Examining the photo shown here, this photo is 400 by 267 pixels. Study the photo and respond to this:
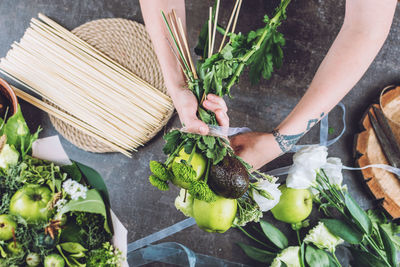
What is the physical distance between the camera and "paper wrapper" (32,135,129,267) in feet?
2.07

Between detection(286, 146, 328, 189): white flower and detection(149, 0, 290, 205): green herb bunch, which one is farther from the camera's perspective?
detection(286, 146, 328, 189): white flower

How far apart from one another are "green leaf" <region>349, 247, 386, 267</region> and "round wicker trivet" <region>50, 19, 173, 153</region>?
637 millimetres

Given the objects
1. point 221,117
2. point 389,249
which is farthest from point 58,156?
point 389,249

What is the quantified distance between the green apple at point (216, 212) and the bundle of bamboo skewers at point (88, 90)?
36 centimetres

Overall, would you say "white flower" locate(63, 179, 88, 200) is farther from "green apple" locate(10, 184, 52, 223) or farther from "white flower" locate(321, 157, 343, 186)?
"white flower" locate(321, 157, 343, 186)

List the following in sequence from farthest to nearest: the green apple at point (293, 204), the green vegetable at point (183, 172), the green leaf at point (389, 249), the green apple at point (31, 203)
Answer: the green apple at point (293, 204) → the green leaf at point (389, 249) → the green apple at point (31, 203) → the green vegetable at point (183, 172)

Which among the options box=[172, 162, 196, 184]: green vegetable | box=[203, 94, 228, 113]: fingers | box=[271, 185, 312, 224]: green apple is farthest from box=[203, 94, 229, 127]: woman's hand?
box=[271, 185, 312, 224]: green apple

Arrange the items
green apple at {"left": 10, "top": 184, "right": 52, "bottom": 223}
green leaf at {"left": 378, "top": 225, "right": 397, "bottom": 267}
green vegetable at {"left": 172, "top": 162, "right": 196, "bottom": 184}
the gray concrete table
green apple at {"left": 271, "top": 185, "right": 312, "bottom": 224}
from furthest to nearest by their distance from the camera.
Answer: the gray concrete table < green apple at {"left": 271, "top": 185, "right": 312, "bottom": 224} < green leaf at {"left": 378, "top": 225, "right": 397, "bottom": 267} < green apple at {"left": 10, "top": 184, "right": 52, "bottom": 223} < green vegetable at {"left": 172, "top": 162, "right": 196, "bottom": 184}

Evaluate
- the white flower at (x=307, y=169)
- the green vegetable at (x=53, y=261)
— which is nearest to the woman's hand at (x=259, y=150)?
the white flower at (x=307, y=169)

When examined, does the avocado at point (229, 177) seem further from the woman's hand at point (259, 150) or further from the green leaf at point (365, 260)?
the green leaf at point (365, 260)

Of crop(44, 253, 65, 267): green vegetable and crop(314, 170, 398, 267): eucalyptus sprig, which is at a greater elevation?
crop(44, 253, 65, 267): green vegetable

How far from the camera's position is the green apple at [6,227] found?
0.57 metres

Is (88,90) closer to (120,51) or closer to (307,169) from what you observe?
(120,51)

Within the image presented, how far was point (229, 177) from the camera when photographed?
53cm
